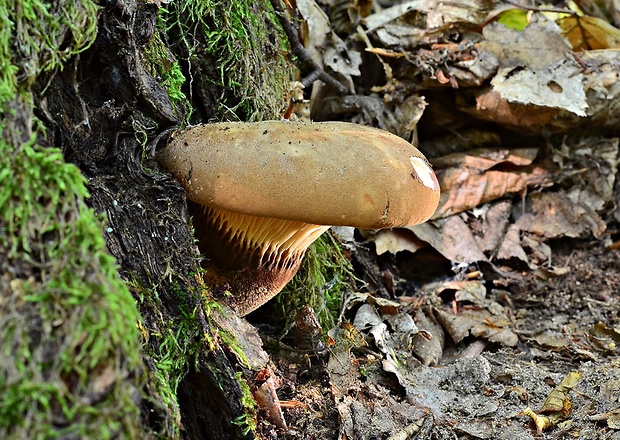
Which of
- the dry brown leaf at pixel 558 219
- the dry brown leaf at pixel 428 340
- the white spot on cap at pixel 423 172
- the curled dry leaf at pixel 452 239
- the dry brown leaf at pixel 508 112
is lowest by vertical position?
the dry brown leaf at pixel 558 219

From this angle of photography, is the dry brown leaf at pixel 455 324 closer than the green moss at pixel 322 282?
No

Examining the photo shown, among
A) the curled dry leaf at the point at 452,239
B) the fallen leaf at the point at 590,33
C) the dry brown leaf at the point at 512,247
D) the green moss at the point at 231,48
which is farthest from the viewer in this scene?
the fallen leaf at the point at 590,33

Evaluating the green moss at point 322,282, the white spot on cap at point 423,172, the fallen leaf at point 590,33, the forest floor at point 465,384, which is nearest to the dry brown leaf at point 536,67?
the fallen leaf at point 590,33

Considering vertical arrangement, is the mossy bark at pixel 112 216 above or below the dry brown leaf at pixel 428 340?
above

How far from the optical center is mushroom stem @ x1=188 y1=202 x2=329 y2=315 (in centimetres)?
240

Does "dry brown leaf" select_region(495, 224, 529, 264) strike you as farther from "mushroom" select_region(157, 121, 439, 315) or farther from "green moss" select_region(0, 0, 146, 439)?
"green moss" select_region(0, 0, 146, 439)

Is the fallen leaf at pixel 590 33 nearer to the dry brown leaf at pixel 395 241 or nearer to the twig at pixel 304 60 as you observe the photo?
the twig at pixel 304 60

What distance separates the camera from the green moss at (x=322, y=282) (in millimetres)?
3143

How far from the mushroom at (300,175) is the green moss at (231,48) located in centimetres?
65

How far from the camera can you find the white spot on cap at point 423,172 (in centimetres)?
226

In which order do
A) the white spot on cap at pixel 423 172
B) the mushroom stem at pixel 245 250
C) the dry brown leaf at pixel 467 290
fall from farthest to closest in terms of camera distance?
the dry brown leaf at pixel 467 290 < the mushroom stem at pixel 245 250 < the white spot on cap at pixel 423 172

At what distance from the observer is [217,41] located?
2.83m

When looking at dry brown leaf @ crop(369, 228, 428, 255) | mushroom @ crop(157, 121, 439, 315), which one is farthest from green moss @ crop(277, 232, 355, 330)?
mushroom @ crop(157, 121, 439, 315)

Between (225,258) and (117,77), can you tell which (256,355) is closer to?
(225,258)
